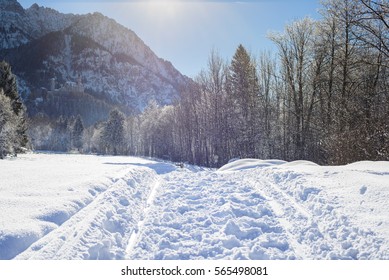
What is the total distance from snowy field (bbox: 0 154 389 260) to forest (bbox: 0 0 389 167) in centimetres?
567

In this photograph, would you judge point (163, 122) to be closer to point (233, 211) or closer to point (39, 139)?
point (233, 211)

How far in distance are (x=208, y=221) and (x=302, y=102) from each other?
77.4ft

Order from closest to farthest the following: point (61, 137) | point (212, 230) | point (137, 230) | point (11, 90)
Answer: point (212, 230) → point (137, 230) → point (11, 90) → point (61, 137)

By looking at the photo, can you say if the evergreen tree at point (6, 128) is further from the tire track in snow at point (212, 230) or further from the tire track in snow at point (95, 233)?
the tire track in snow at point (212, 230)

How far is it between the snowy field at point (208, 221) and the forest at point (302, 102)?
223 inches

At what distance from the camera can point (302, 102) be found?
90.3 ft

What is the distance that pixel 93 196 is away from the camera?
8.74 metres

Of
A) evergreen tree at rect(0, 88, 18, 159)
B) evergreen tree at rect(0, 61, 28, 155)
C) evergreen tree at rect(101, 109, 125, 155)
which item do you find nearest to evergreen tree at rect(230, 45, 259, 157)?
evergreen tree at rect(0, 88, 18, 159)

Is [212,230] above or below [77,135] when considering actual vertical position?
below

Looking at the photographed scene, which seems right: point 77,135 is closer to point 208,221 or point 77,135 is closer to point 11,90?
point 11,90

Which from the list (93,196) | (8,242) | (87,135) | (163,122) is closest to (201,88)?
(163,122)

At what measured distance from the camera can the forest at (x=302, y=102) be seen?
43.6 ft

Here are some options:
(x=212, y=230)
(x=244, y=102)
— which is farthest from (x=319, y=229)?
(x=244, y=102)

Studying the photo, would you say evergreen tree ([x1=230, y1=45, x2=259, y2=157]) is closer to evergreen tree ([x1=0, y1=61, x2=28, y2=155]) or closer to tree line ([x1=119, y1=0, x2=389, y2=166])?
tree line ([x1=119, y1=0, x2=389, y2=166])
